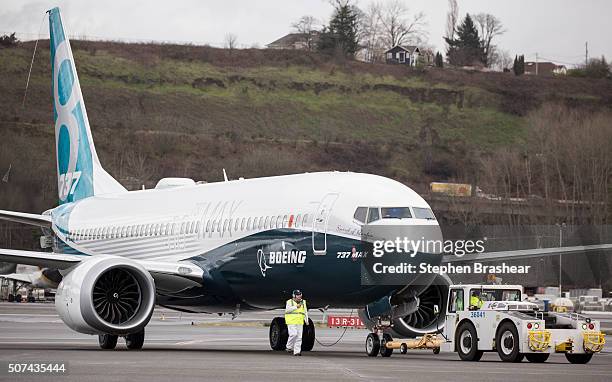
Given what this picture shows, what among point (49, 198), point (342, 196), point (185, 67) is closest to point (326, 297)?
point (342, 196)

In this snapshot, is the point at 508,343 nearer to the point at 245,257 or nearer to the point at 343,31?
the point at 245,257

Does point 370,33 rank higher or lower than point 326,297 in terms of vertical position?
higher

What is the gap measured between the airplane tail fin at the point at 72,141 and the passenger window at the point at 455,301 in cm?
1352

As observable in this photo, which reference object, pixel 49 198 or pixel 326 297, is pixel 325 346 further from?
pixel 49 198

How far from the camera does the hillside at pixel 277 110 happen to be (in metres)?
118

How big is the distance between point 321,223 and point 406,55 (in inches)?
5952

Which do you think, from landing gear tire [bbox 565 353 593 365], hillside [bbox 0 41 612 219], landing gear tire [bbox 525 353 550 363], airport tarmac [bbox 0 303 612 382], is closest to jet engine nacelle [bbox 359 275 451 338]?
airport tarmac [bbox 0 303 612 382]

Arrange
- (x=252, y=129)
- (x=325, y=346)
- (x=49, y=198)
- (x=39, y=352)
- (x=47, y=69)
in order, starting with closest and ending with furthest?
1. (x=39, y=352)
2. (x=325, y=346)
3. (x=49, y=198)
4. (x=47, y=69)
5. (x=252, y=129)

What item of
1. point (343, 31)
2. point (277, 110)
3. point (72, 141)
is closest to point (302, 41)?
point (343, 31)

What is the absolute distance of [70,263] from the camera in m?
29.2

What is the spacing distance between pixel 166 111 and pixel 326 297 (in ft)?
364

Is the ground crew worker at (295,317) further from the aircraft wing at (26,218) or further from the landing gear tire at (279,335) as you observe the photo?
the aircraft wing at (26,218)

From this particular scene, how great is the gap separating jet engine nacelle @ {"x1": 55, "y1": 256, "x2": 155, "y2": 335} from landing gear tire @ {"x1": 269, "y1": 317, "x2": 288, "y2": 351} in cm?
301

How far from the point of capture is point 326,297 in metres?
26.8
